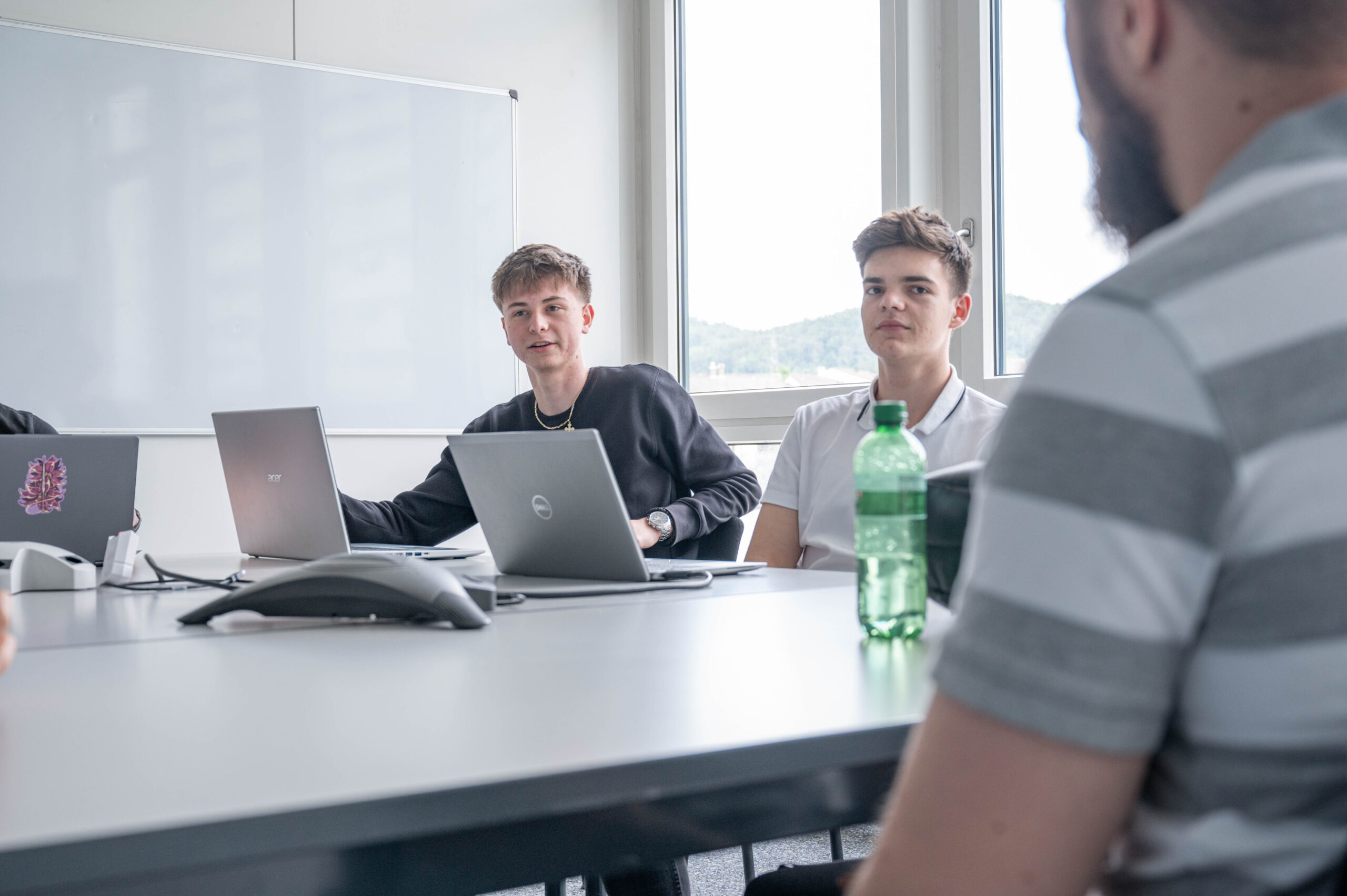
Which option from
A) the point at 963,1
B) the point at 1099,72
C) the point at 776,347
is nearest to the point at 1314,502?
the point at 1099,72

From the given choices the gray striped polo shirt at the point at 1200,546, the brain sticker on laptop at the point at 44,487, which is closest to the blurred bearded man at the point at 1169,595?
the gray striped polo shirt at the point at 1200,546

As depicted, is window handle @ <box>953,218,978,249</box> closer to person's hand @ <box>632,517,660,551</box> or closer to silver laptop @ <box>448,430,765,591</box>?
person's hand @ <box>632,517,660,551</box>

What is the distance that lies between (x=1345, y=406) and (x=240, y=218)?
3.29 metres

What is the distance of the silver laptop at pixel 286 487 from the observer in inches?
73.8

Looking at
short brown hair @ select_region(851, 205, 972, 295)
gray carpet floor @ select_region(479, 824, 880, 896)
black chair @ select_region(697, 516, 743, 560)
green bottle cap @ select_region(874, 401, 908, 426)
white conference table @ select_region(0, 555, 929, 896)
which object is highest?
short brown hair @ select_region(851, 205, 972, 295)

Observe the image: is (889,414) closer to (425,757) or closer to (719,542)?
(425,757)

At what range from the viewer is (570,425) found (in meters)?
2.72

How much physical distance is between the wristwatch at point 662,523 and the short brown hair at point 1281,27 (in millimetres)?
1811

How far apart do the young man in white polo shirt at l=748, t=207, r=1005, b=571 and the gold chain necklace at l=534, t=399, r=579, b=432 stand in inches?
24.3

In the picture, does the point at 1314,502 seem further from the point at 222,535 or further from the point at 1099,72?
the point at 222,535

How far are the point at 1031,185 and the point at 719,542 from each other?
119 cm

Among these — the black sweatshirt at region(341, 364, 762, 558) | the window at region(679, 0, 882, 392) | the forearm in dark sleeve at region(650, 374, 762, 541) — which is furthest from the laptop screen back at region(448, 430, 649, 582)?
the window at region(679, 0, 882, 392)

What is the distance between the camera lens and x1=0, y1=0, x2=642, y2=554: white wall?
10.4ft

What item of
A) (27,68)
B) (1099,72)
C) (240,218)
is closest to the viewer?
(1099,72)
